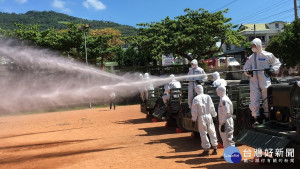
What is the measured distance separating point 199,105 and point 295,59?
1956cm

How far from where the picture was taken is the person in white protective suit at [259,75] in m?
6.64

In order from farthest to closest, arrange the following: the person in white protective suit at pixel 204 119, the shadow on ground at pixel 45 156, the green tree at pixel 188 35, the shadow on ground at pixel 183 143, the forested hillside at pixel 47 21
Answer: the forested hillside at pixel 47 21
the green tree at pixel 188 35
the shadow on ground at pixel 183 143
the shadow on ground at pixel 45 156
the person in white protective suit at pixel 204 119

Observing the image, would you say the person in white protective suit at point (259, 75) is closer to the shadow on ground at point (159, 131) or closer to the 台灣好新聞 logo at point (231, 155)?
the 台灣好新聞 logo at point (231, 155)

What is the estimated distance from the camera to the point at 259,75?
682 centimetres

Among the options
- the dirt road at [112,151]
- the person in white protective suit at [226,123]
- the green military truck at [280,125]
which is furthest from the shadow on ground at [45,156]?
the green military truck at [280,125]

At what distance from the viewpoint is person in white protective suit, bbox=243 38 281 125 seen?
6.64 m

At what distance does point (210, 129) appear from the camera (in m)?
7.73

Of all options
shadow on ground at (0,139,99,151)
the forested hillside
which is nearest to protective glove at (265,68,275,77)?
shadow on ground at (0,139,99,151)

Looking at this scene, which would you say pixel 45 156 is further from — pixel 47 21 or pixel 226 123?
pixel 47 21

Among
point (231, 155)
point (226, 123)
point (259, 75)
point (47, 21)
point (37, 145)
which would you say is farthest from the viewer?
point (47, 21)

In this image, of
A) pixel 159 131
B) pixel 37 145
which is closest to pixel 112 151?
pixel 37 145

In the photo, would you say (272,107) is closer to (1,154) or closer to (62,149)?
(62,149)

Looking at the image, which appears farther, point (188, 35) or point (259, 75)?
point (188, 35)

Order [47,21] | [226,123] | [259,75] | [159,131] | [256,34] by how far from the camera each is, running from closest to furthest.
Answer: [259,75] → [226,123] → [159,131] → [256,34] → [47,21]
